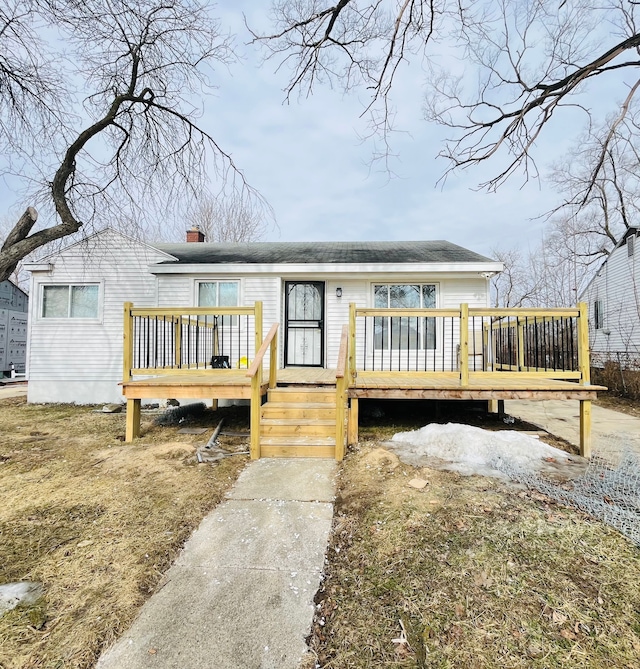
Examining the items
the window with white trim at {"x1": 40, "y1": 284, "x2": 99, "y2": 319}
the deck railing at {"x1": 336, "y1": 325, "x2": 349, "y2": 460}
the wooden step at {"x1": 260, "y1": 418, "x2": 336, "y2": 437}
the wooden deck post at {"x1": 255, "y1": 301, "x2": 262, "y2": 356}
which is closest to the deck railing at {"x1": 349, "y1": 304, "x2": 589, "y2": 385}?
the deck railing at {"x1": 336, "y1": 325, "x2": 349, "y2": 460}

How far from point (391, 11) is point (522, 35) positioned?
201 centimetres

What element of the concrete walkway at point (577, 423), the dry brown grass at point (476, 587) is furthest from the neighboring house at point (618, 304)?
the dry brown grass at point (476, 587)

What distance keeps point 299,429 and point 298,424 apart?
6 cm

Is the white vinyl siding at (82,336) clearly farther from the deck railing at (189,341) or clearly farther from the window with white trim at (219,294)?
the window with white trim at (219,294)

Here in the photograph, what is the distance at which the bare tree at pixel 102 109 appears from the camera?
573 centimetres

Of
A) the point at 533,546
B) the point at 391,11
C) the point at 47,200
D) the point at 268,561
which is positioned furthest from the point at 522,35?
the point at 47,200

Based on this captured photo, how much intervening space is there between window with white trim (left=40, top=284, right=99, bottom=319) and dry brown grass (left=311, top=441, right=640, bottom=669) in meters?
8.03

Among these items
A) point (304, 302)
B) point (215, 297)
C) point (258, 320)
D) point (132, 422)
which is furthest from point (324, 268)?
point (132, 422)

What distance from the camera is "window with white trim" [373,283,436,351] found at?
7977 millimetres

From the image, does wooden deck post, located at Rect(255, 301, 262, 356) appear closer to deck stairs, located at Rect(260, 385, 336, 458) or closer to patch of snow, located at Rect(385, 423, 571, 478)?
deck stairs, located at Rect(260, 385, 336, 458)

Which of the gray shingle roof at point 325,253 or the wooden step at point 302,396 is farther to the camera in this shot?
the gray shingle roof at point 325,253

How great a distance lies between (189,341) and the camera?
19.5 feet

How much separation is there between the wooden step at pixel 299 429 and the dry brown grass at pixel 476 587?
1636mm

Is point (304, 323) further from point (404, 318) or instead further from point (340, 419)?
point (340, 419)
